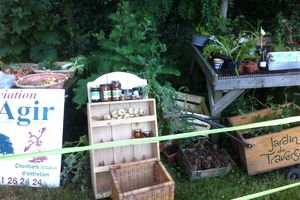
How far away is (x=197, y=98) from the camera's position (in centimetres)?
459

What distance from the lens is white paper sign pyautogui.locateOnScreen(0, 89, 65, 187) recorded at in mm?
3463

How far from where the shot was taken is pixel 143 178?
3.28 metres

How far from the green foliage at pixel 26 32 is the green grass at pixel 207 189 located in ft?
6.00

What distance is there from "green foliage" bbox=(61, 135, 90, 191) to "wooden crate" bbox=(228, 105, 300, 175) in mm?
1516

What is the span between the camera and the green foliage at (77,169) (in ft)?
11.7

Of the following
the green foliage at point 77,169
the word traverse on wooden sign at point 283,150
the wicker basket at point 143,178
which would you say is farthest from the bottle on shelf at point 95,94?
the word traverse on wooden sign at point 283,150

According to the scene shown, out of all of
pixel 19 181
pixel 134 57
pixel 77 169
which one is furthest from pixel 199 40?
pixel 19 181

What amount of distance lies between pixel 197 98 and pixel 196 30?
912 mm

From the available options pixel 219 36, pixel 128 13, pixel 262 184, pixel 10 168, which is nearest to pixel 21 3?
pixel 128 13

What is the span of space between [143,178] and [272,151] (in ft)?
4.26

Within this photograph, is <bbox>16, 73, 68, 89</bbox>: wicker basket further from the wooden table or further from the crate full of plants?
the wooden table

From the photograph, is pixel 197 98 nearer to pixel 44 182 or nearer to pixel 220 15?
pixel 220 15

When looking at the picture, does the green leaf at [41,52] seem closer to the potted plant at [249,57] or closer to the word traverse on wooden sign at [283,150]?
the potted plant at [249,57]

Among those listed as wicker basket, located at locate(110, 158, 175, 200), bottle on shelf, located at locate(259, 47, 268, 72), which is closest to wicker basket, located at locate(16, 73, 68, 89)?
wicker basket, located at locate(110, 158, 175, 200)
